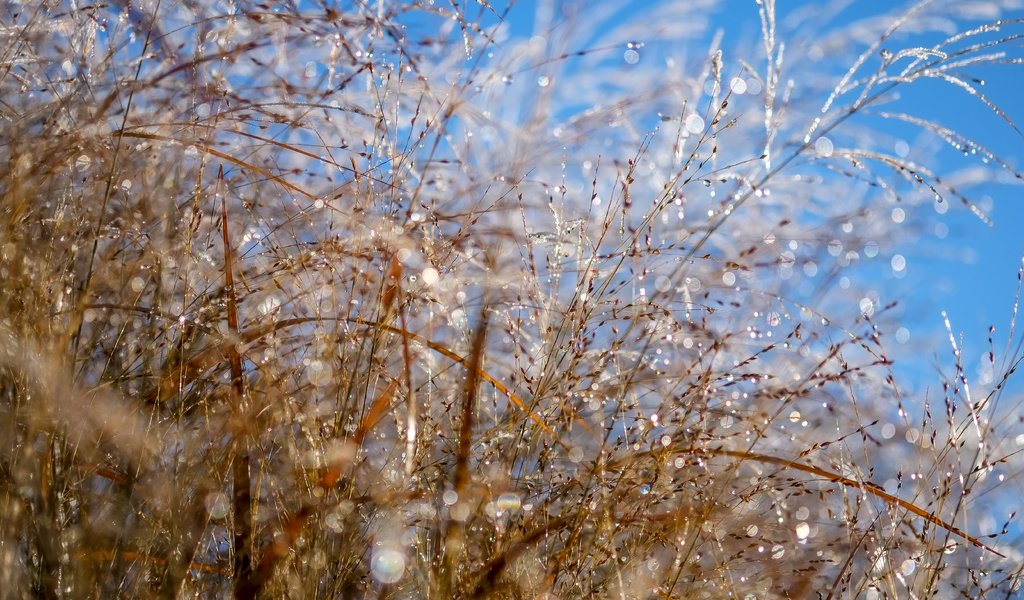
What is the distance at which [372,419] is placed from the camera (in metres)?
1.42

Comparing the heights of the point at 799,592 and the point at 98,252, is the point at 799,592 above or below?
below

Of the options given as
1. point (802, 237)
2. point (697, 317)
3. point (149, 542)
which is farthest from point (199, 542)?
point (802, 237)

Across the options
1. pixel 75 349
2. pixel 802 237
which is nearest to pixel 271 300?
pixel 75 349

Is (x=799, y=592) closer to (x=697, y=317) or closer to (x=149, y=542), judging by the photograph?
(x=697, y=317)

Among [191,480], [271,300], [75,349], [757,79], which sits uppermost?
[757,79]

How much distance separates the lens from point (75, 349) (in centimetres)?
147

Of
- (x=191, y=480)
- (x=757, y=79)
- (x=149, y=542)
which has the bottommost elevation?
(x=149, y=542)

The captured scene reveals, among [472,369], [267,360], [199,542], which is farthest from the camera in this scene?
[267,360]

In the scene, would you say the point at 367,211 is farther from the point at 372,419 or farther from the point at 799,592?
the point at 799,592

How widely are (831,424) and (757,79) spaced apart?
851 millimetres

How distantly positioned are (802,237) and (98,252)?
1.98 m

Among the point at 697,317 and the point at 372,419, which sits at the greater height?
the point at 697,317

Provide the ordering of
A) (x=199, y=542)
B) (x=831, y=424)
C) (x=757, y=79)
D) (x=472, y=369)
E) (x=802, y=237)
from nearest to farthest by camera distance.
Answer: (x=472, y=369)
(x=199, y=542)
(x=757, y=79)
(x=831, y=424)
(x=802, y=237)

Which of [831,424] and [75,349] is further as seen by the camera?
[831,424]
